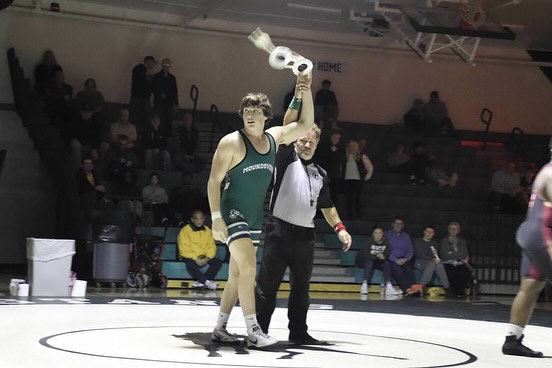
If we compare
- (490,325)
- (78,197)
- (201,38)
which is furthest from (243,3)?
(490,325)

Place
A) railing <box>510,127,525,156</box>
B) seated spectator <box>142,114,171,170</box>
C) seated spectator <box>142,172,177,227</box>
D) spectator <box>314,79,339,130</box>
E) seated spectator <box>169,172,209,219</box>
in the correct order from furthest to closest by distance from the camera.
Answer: railing <box>510,127,525,156</box>
spectator <box>314,79,339,130</box>
seated spectator <box>142,114,171,170</box>
seated spectator <box>169,172,209,219</box>
seated spectator <box>142,172,177,227</box>

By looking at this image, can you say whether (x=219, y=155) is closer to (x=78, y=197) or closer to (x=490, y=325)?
(x=490, y=325)

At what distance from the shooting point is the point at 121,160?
14.7 metres

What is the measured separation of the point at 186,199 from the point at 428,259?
3.63m

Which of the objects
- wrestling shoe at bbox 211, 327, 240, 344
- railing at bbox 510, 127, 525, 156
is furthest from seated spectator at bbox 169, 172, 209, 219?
wrestling shoe at bbox 211, 327, 240, 344

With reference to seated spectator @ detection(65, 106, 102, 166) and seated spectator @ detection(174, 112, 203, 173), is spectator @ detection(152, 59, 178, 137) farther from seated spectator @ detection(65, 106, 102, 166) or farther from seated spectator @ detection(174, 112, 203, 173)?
seated spectator @ detection(65, 106, 102, 166)

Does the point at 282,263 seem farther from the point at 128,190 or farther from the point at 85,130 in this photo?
the point at 85,130

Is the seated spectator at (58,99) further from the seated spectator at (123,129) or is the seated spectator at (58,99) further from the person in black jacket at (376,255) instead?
the person in black jacket at (376,255)

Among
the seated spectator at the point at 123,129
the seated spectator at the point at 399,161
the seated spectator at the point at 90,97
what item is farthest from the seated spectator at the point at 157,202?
the seated spectator at the point at 399,161

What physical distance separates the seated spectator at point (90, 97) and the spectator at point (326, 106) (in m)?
3.87

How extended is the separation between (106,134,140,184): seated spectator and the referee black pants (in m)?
8.24

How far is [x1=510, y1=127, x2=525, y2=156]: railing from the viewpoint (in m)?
18.9

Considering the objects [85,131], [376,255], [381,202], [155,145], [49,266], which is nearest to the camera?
[49,266]

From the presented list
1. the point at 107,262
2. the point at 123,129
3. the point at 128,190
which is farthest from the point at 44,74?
the point at 107,262
